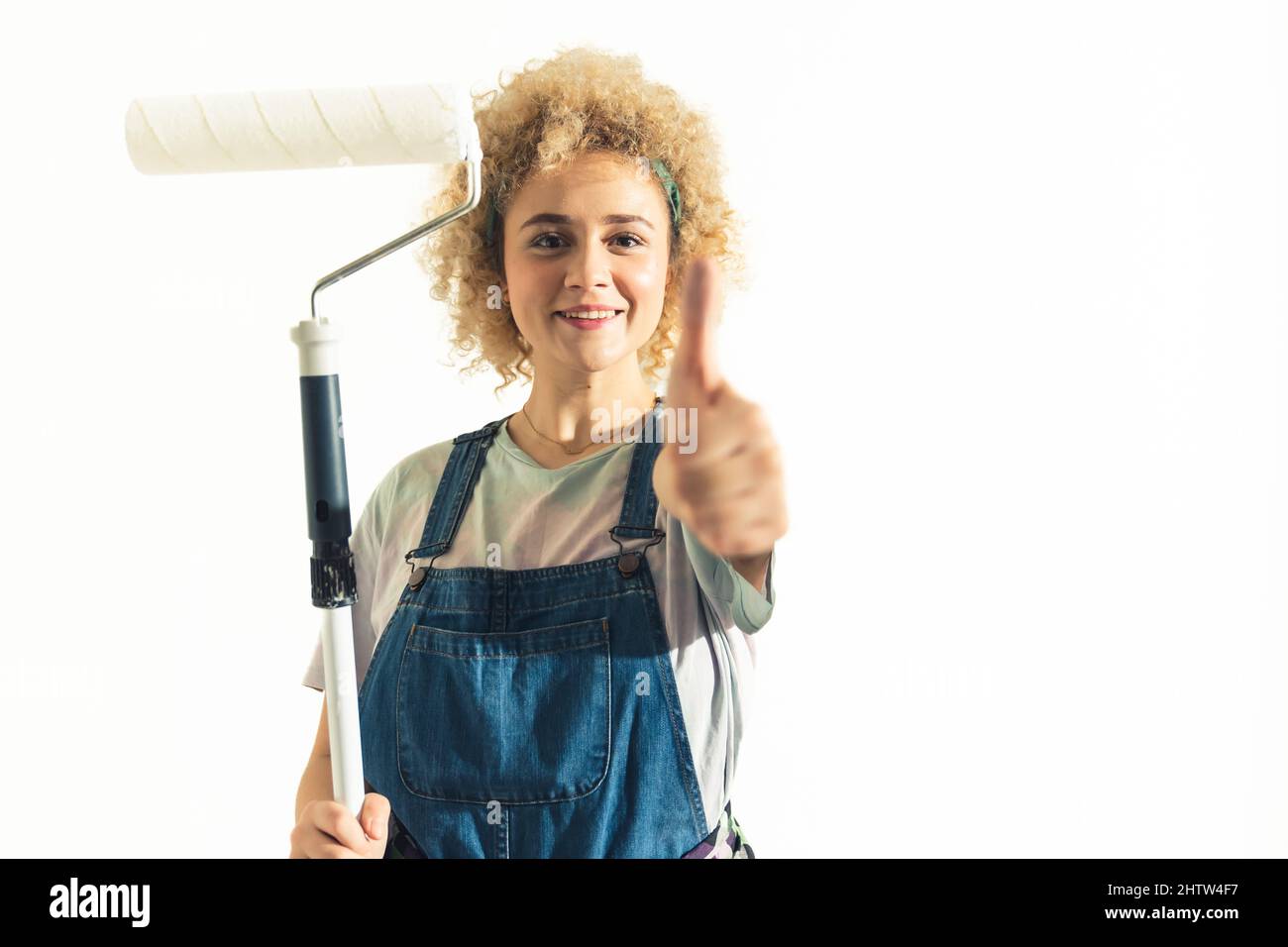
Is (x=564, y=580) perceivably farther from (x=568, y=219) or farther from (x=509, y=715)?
(x=568, y=219)

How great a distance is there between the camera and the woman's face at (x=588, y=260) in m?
1.05

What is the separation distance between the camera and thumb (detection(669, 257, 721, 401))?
2.43 feet

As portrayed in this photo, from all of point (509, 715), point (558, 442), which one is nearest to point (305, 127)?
point (558, 442)

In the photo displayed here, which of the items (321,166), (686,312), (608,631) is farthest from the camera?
(608,631)

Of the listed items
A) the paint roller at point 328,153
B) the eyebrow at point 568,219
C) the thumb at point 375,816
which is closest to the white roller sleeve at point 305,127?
the paint roller at point 328,153

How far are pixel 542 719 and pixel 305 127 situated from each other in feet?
1.69

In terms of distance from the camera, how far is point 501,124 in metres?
1.15

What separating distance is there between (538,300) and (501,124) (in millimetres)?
213

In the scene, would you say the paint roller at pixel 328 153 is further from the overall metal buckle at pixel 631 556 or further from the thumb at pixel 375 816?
the overall metal buckle at pixel 631 556

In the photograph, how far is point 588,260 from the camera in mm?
1035

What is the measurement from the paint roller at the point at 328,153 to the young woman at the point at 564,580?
14 cm

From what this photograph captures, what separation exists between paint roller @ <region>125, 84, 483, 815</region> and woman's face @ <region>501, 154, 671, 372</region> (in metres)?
0.18
